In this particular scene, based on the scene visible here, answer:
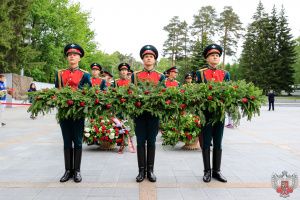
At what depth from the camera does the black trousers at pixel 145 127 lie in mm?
5211

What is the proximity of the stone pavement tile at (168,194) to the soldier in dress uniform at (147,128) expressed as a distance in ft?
1.40

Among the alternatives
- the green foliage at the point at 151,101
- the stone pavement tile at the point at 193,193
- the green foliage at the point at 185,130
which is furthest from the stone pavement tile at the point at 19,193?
the green foliage at the point at 185,130

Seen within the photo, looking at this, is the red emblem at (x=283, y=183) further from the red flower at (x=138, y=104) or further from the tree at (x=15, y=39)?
the tree at (x=15, y=39)

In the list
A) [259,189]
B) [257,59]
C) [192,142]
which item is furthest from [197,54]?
[259,189]

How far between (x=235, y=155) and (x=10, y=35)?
20.6 metres

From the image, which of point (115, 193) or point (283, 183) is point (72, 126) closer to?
→ point (115, 193)

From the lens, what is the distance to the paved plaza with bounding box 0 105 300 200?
454 cm

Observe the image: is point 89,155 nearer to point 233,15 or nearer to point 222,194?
point 222,194

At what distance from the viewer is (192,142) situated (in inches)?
314

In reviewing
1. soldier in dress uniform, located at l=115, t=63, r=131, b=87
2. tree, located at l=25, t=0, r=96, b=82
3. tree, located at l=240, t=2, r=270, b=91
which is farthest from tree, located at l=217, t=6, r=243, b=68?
soldier in dress uniform, located at l=115, t=63, r=131, b=87

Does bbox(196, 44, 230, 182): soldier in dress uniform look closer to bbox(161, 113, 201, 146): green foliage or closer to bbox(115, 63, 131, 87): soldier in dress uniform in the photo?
bbox(161, 113, 201, 146): green foliage

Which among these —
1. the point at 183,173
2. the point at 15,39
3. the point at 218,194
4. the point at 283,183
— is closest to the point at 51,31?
the point at 15,39

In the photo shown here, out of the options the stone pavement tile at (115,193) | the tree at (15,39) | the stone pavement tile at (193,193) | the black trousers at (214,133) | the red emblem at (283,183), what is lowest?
the stone pavement tile at (193,193)

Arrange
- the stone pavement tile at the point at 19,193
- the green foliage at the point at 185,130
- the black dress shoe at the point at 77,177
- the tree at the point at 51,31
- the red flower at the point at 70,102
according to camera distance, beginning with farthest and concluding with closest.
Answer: the tree at the point at 51,31
the green foliage at the point at 185,130
the black dress shoe at the point at 77,177
the red flower at the point at 70,102
the stone pavement tile at the point at 19,193
